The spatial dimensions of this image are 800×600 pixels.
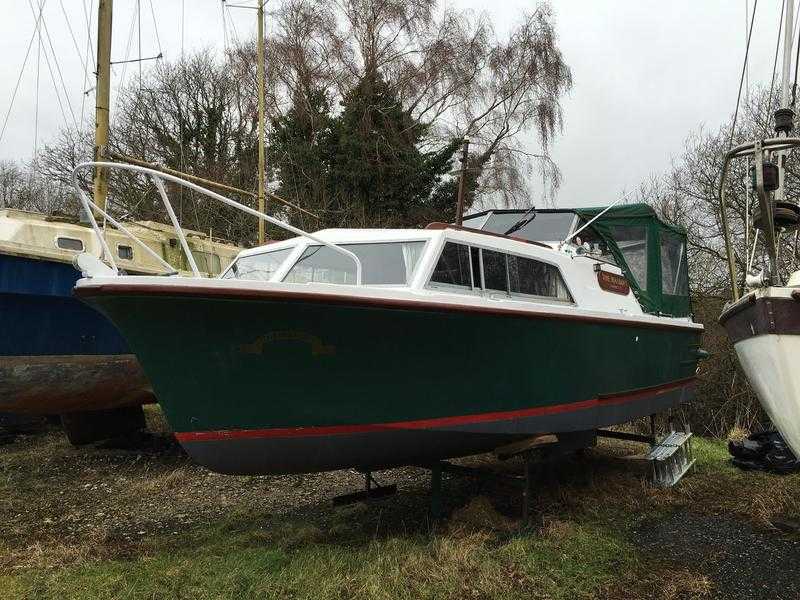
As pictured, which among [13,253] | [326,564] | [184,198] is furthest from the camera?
[184,198]

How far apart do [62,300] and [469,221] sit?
465 cm

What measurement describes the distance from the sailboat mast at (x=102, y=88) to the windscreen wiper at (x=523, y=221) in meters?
5.85

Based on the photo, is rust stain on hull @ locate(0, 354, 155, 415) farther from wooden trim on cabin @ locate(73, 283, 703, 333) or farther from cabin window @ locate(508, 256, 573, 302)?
cabin window @ locate(508, 256, 573, 302)

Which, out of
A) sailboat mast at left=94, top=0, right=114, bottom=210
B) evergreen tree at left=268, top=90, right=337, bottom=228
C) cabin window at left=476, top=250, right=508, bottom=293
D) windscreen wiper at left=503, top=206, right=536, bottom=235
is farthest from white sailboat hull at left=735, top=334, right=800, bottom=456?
evergreen tree at left=268, top=90, right=337, bottom=228

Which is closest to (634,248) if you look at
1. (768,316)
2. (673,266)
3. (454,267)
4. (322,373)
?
(673,266)

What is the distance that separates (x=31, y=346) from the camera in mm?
6609

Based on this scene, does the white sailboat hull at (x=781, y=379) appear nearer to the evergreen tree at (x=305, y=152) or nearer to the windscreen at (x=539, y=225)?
the windscreen at (x=539, y=225)

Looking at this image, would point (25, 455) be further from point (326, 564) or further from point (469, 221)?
point (469, 221)

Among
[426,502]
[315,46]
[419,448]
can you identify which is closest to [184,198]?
[315,46]

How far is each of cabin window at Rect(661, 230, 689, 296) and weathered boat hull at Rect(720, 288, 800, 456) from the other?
7.69 ft

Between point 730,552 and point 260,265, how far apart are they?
13.2 ft

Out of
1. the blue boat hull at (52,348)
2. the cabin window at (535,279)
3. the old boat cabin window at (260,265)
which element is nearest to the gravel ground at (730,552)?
the cabin window at (535,279)

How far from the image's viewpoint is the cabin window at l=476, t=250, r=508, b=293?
4.35m

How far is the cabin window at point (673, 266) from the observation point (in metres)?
6.60
